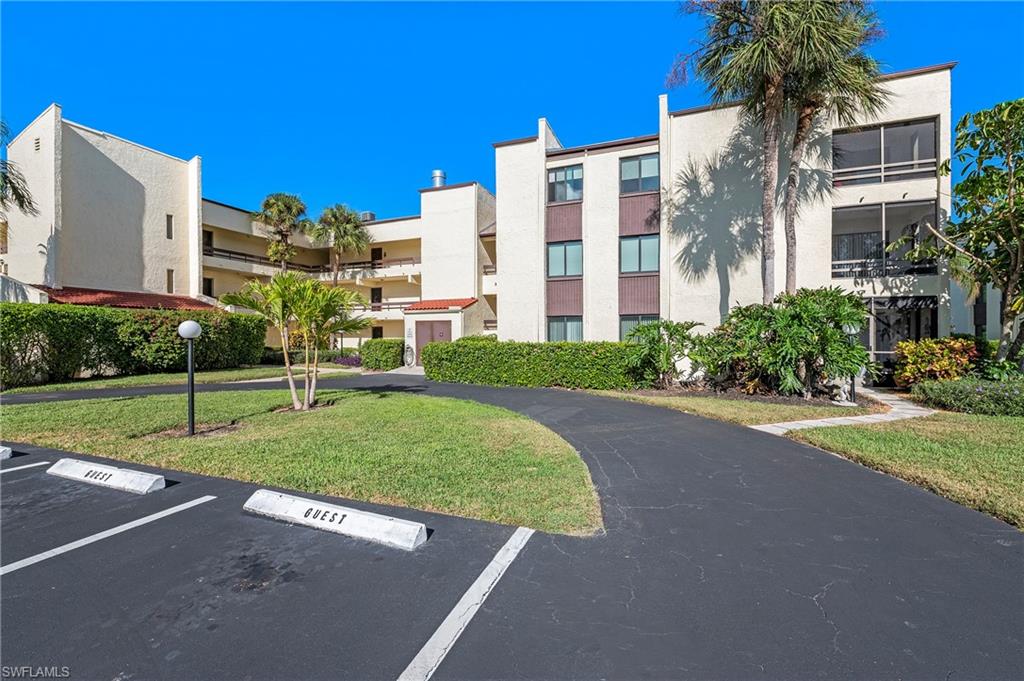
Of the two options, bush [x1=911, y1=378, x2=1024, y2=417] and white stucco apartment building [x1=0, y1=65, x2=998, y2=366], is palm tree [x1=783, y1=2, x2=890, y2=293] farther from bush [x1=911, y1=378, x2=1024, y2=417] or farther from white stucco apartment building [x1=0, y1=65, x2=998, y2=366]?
bush [x1=911, y1=378, x2=1024, y2=417]

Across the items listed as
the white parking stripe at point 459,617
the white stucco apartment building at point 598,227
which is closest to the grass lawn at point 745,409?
the white stucco apartment building at point 598,227

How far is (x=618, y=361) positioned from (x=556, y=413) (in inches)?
208

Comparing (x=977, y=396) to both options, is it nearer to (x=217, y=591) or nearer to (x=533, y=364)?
(x=533, y=364)

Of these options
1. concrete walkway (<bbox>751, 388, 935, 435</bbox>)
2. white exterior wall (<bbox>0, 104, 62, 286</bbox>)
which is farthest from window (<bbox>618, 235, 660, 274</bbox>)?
white exterior wall (<bbox>0, 104, 62, 286</bbox>)

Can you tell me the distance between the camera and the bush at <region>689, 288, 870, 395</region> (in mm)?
11633

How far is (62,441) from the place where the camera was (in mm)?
6996

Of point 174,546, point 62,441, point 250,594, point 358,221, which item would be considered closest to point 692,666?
point 250,594

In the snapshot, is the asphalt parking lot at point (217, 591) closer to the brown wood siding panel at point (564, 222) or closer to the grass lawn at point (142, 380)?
the grass lawn at point (142, 380)

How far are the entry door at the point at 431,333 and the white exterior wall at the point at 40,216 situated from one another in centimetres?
1631

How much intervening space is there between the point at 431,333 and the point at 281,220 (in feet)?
47.4

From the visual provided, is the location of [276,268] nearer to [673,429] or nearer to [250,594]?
[673,429]

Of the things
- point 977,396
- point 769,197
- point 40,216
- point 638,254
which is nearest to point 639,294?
point 638,254

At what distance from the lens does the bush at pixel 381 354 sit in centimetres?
2414

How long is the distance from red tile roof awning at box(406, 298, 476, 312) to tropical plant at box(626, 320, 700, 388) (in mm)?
11205
